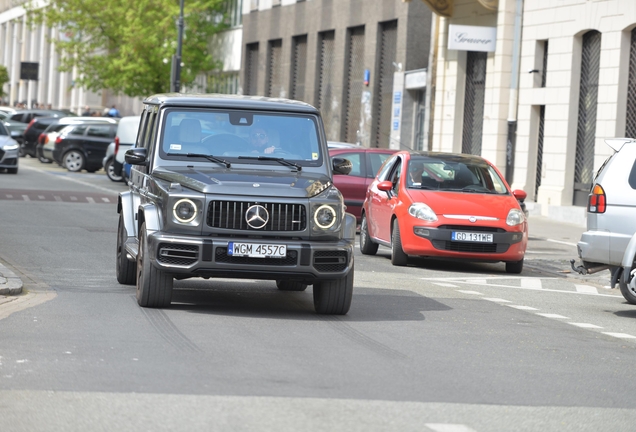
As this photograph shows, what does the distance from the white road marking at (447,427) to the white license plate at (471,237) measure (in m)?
9.77

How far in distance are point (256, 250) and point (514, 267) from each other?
285 inches

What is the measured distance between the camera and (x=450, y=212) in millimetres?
16531

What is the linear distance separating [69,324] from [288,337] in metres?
1.68

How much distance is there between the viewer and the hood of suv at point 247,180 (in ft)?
34.4

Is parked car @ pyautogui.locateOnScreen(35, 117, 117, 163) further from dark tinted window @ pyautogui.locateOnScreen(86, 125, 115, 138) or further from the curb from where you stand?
the curb

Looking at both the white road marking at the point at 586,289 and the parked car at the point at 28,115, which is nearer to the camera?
the white road marking at the point at 586,289

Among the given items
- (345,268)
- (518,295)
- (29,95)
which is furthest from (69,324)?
(29,95)

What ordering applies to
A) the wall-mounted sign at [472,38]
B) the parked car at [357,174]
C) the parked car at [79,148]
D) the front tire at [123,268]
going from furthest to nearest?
the parked car at [79,148] → the wall-mounted sign at [472,38] → the parked car at [357,174] → the front tire at [123,268]

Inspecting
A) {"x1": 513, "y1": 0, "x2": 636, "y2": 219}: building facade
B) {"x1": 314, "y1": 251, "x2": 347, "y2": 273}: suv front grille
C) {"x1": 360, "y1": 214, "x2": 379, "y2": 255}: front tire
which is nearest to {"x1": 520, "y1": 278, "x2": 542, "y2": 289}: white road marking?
{"x1": 360, "y1": 214, "x2": 379, "y2": 255}: front tire

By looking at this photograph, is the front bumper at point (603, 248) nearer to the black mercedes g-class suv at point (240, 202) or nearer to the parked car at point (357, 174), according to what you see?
the black mercedes g-class suv at point (240, 202)

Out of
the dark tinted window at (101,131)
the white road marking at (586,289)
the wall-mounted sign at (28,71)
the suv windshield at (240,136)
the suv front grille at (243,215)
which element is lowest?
the white road marking at (586,289)

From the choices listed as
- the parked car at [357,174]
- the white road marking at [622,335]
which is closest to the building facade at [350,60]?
the parked car at [357,174]

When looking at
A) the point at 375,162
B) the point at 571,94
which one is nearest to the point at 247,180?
the point at 375,162

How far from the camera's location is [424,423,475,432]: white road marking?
21.6 ft
